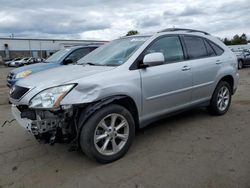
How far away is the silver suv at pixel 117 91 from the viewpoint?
331 cm

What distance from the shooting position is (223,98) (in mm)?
5645

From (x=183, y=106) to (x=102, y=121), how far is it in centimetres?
185

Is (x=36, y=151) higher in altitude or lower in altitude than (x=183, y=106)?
lower

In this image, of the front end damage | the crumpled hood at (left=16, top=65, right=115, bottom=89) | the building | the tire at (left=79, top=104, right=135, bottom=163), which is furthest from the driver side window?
the building

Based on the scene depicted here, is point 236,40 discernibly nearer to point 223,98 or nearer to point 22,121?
point 223,98

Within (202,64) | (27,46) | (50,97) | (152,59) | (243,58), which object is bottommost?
(50,97)

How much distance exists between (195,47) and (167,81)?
1202 mm

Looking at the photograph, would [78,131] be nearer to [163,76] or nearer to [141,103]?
[141,103]

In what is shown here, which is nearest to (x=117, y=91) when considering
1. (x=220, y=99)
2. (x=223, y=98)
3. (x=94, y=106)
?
(x=94, y=106)

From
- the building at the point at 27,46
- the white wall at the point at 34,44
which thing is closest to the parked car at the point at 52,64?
the building at the point at 27,46

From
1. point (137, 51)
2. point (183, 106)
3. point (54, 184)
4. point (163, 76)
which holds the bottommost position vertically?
A: point (54, 184)

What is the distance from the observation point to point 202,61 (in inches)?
196

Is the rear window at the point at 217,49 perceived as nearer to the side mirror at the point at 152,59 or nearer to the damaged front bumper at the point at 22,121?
the side mirror at the point at 152,59

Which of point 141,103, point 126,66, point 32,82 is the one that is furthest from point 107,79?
point 32,82
